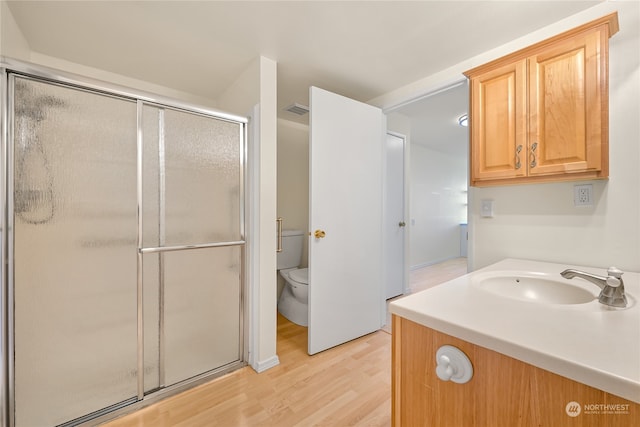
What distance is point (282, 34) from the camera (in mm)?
1651

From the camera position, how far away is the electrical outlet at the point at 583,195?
136 centimetres

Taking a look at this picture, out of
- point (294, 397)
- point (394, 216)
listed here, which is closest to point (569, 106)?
point (394, 216)

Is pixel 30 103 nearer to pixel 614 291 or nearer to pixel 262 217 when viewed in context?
pixel 262 217

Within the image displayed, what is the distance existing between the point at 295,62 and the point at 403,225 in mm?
2270

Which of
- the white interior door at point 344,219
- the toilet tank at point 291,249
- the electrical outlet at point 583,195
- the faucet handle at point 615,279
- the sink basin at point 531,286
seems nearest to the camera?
the faucet handle at point 615,279

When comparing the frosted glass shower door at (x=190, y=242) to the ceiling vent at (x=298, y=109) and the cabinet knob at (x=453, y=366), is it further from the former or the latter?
the cabinet knob at (x=453, y=366)

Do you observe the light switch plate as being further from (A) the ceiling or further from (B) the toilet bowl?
(B) the toilet bowl

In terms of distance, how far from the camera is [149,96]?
151 cm

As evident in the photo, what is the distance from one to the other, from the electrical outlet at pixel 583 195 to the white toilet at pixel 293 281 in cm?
202

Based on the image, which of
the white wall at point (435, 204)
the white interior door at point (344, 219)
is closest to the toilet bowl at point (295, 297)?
the white interior door at point (344, 219)

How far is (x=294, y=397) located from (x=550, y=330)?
146cm

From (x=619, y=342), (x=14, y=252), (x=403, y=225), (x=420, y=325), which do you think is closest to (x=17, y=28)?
(x=14, y=252)

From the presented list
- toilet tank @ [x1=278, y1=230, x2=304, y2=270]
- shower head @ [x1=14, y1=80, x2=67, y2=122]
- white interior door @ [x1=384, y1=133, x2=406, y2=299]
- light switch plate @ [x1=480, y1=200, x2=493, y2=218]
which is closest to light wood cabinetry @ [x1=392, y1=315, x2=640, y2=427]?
light switch plate @ [x1=480, y1=200, x2=493, y2=218]

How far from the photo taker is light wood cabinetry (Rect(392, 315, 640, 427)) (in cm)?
53
